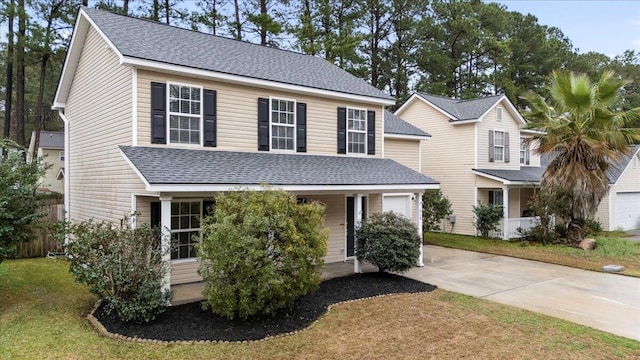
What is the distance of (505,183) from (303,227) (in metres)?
13.1

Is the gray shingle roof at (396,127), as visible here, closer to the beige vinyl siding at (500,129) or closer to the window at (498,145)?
the beige vinyl siding at (500,129)

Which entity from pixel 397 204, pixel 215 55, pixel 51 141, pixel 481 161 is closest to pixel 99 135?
pixel 215 55

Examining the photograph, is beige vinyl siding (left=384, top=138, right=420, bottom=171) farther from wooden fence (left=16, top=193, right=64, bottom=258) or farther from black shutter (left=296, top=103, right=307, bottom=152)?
wooden fence (left=16, top=193, right=64, bottom=258)

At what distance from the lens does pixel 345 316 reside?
7633mm

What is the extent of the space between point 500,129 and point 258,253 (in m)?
17.0

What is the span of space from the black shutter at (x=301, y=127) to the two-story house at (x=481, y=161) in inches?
396

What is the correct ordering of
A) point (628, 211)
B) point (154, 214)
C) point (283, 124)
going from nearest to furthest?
point (154, 214), point (283, 124), point (628, 211)

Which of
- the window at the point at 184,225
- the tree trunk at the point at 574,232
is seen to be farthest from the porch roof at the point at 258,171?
the tree trunk at the point at 574,232

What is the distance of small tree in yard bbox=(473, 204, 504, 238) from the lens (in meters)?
17.2

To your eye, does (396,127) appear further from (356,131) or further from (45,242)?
(45,242)

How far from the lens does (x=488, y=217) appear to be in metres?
17.2

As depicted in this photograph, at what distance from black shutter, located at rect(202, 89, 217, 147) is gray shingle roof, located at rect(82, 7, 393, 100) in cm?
69

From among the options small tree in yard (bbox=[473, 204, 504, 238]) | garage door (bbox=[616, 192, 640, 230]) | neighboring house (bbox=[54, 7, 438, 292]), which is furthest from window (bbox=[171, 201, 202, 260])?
garage door (bbox=[616, 192, 640, 230])

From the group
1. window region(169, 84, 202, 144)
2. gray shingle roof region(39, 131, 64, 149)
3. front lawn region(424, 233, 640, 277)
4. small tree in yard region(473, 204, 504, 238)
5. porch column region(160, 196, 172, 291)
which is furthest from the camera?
gray shingle roof region(39, 131, 64, 149)
